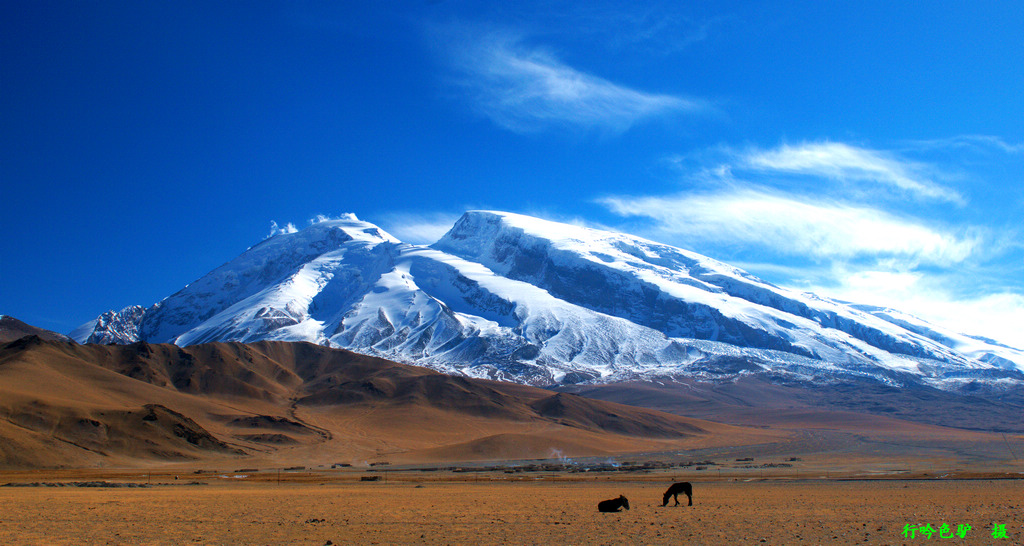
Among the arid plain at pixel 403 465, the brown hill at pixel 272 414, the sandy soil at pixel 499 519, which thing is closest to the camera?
the sandy soil at pixel 499 519

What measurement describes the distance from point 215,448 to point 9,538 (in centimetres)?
8932

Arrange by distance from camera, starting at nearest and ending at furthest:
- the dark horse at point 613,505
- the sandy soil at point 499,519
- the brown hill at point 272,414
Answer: the sandy soil at point 499,519, the dark horse at point 613,505, the brown hill at point 272,414

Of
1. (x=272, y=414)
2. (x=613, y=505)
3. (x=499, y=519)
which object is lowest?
(x=499, y=519)

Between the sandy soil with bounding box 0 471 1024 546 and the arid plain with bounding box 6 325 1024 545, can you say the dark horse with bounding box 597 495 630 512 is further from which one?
the arid plain with bounding box 6 325 1024 545

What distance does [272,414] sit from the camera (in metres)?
146

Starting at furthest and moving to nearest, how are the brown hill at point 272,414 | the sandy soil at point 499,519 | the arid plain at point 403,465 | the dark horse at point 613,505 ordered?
the brown hill at point 272,414, the dark horse at point 613,505, the arid plain at point 403,465, the sandy soil at point 499,519

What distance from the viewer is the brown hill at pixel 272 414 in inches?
3610

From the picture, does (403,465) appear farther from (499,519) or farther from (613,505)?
(499,519)

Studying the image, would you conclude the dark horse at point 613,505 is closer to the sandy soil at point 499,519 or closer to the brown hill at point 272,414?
the sandy soil at point 499,519

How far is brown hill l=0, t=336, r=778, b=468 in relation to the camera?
91688 millimetres

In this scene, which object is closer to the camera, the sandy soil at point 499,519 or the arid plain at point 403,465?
the sandy soil at point 499,519

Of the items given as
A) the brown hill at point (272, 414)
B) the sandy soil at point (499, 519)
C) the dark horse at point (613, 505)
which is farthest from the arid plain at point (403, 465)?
the dark horse at point (613, 505)

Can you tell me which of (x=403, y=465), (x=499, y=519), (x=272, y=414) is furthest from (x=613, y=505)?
(x=272, y=414)

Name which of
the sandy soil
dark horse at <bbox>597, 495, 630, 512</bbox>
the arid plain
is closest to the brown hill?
the arid plain
